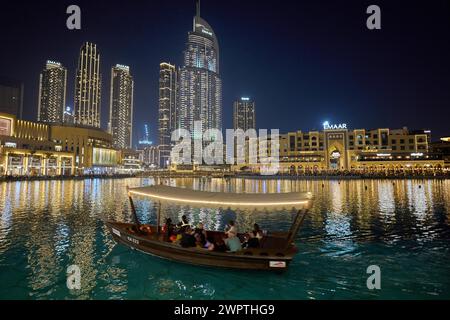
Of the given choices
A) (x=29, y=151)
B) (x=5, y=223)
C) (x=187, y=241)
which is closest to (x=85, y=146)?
(x=29, y=151)

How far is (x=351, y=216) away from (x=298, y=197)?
554 inches

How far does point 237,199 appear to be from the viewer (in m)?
11.9

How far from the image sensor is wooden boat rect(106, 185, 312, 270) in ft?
33.6

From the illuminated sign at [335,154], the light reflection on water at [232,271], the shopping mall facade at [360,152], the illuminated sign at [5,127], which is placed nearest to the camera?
the light reflection on water at [232,271]

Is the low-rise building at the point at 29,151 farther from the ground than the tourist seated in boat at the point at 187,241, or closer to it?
farther from the ground

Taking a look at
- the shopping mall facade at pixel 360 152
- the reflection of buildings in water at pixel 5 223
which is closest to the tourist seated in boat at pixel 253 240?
the reflection of buildings in water at pixel 5 223

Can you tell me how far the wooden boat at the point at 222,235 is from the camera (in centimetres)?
1023

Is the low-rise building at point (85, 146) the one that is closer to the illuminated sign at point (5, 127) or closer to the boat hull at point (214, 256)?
the illuminated sign at point (5, 127)

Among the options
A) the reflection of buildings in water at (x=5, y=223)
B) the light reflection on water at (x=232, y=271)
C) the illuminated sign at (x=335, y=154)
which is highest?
the illuminated sign at (x=335, y=154)

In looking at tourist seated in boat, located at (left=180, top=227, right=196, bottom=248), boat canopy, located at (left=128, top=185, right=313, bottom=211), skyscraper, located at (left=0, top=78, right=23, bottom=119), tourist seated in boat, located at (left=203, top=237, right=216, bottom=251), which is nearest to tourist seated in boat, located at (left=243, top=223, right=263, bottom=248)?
boat canopy, located at (left=128, top=185, right=313, bottom=211)

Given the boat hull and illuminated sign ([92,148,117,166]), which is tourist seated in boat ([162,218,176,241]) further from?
illuminated sign ([92,148,117,166])

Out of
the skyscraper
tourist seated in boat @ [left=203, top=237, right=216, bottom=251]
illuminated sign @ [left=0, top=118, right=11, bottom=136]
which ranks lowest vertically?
tourist seated in boat @ [left=203, top=237, right=216, bottom=251]

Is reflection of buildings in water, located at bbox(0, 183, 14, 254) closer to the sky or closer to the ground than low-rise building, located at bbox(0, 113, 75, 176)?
closer to the ground

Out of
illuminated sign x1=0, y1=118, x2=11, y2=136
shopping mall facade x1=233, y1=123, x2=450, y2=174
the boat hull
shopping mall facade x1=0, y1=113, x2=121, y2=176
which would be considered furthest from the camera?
shopping mall facade x1=233, y1=123, x2=450, y2=174
